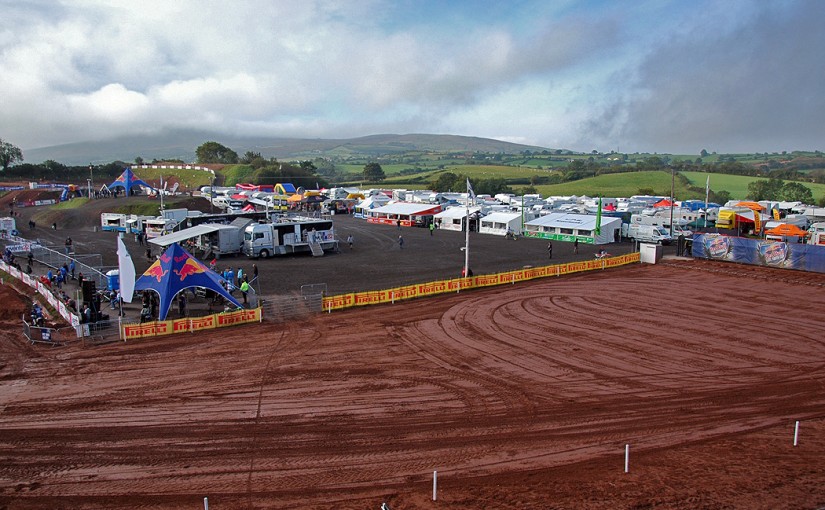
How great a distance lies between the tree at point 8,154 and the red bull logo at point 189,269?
11524 cm

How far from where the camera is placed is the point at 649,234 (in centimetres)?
4591

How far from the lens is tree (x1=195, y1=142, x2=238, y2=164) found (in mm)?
148000

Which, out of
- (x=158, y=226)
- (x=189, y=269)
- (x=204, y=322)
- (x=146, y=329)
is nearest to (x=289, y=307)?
(x=204, y=322)

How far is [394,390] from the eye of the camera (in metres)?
14.7

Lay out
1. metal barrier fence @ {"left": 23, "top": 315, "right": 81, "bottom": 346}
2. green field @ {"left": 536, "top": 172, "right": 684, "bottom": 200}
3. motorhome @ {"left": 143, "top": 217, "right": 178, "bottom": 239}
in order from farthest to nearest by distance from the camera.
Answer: green field @ {"left": 536, "top": 172, "right": 684, "bottom": 200} < motorhome @ {"left": 143, "top": 217, "right": 178, "bottom": 239} < metal barrier fence @ {"left": 23, "top": 315, "right": 81, "bottom": 346}

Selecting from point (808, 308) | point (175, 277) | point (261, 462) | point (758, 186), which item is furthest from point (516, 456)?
point (758, 186)

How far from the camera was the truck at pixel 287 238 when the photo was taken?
36375 mm

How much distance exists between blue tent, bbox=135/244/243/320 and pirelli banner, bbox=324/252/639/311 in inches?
186

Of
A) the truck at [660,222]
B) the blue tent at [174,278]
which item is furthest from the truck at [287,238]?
the truck at [660,222]

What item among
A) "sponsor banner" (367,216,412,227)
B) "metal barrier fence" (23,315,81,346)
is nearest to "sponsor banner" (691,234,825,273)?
"sponsor banner" (367,216,412,227)

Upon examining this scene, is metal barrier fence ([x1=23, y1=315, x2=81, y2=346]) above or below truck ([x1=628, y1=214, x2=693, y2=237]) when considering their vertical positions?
below

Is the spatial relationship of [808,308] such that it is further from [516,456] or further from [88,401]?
[88,401]

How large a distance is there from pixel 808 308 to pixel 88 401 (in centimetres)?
2726

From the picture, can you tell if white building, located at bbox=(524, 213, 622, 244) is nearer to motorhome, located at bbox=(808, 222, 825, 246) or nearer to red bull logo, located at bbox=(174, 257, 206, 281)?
motorhome, located at bbox=(808, 222, 825, 246)
